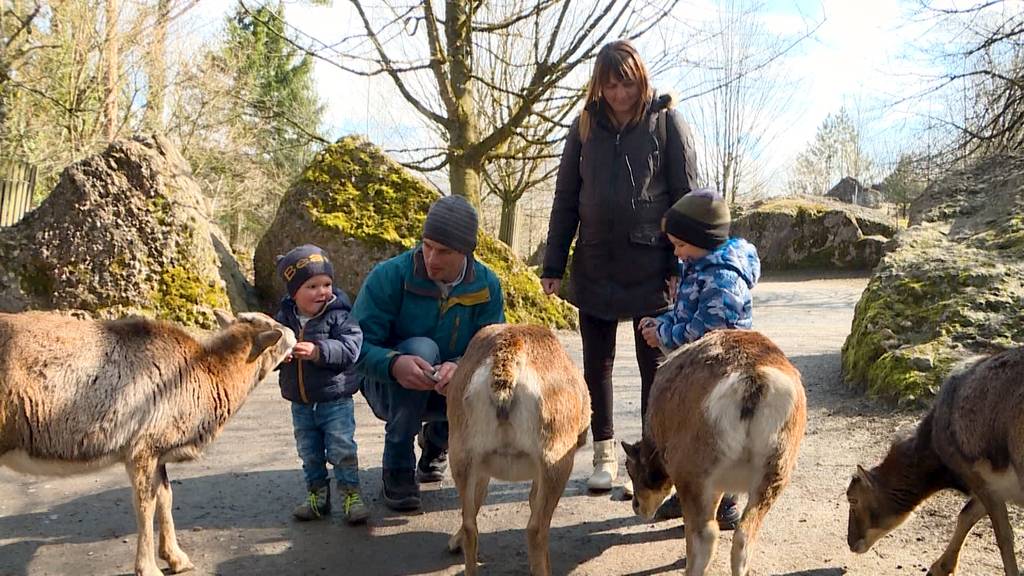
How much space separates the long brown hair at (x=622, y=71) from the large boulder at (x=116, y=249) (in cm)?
561

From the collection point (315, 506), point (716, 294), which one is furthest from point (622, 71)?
point (315, 506)

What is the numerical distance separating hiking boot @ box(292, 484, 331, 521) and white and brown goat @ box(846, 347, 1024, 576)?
2777mm

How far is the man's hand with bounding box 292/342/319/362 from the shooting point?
4.18 meters

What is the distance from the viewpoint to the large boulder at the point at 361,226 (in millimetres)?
9688

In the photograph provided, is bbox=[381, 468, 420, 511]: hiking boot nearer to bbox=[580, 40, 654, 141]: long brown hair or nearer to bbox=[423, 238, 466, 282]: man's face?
bbox=[423, 238, 466, 282]: man's face

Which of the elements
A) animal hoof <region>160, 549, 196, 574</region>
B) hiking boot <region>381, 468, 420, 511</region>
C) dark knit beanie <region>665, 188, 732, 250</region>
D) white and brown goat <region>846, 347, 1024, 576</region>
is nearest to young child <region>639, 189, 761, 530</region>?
dark knit beanie <region>665, 188, 732, 250</region>

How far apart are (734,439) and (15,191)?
1340cm

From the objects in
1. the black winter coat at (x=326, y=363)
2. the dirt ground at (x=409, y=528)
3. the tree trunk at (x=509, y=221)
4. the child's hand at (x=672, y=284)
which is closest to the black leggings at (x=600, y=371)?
the child's hand at (x=672, y=284)

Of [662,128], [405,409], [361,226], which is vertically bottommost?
[405,409]

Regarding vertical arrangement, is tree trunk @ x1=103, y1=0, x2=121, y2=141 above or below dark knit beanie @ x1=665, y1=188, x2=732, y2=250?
above

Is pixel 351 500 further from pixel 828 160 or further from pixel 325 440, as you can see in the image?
pixel 828 160

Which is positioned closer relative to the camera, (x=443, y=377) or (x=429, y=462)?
(x=443, y=377)

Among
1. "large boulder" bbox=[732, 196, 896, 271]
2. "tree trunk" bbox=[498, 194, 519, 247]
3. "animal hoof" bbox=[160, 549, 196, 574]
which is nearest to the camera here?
"animal hoof" bbox=[160, 549, 196, 574]

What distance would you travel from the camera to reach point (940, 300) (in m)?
6.53
